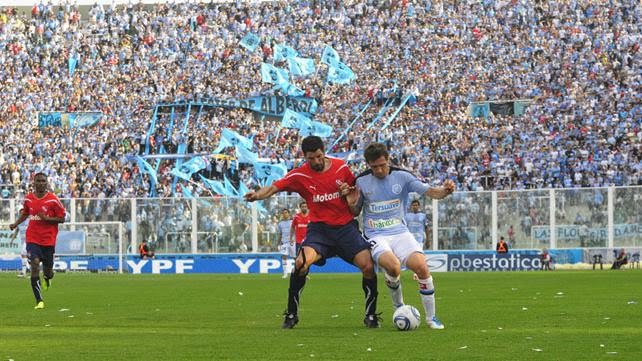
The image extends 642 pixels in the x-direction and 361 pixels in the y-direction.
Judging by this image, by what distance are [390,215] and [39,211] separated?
803cm

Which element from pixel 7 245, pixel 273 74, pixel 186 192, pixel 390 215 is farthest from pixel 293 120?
pixel 390 215

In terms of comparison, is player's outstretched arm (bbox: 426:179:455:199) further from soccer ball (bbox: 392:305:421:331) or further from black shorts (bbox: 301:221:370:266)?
soccer ball (bbox: 392:305:421:331)

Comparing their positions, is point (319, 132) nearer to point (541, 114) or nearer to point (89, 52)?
point (541, 114)

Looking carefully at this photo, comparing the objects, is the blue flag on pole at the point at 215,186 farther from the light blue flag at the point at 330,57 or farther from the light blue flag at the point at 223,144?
the light blue flag at the point at 330,57

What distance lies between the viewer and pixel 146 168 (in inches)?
2389

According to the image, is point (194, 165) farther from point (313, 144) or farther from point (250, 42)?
point (313, 144)

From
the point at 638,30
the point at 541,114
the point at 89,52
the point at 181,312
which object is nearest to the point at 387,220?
the point at 181,312

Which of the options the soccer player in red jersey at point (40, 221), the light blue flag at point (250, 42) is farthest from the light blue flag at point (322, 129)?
the soccer player in red jersey at point (40, 221)

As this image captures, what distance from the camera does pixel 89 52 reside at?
71.9 m

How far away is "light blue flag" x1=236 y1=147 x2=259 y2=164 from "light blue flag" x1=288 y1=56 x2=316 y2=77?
8.22m

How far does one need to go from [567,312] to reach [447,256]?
95.1ft

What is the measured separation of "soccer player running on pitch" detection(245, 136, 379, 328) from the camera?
14695mm

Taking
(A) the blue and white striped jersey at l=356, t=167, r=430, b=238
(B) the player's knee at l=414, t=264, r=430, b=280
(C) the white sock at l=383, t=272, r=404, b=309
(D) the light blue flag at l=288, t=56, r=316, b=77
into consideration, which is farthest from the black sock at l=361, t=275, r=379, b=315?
(D) the light blue flag at l=288, t=56, r=316, b=77

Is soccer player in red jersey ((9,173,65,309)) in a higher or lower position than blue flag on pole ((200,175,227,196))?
lower
